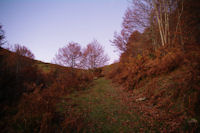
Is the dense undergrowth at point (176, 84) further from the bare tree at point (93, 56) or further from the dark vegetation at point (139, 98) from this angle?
the bare tree at point (93, 56)

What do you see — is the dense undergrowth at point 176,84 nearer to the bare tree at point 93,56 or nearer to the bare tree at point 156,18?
the bare tree at point 156,18

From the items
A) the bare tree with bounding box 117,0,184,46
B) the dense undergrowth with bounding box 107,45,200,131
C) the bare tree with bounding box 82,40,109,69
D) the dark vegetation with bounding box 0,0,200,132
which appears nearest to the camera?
the dark vegetation with bounding box 0,0,200,132

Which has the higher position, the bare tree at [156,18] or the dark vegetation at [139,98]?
the bare tree at [156,18]

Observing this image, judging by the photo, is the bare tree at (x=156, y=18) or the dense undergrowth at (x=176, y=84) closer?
the dense undergrowth at (x=176, y=84)

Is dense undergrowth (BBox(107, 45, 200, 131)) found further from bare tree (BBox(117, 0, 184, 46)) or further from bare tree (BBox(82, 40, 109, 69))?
bare tree (BBox(82, 40, 109, 69))

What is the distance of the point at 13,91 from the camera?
4543 mm

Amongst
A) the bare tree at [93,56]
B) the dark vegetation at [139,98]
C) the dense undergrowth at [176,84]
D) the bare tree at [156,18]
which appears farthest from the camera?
the bare tree at [93,56]

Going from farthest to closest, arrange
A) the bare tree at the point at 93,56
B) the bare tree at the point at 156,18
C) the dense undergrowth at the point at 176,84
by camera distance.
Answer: the bare tree at the point at 93,56, the bare tree at the point at 156,18, the dense undergrowth at the point at 176,84

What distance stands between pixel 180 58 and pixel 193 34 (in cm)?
325

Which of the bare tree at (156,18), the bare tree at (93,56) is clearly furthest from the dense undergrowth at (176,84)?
the bare tree at (93,56)

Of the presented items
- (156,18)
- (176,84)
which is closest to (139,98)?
(176,84)

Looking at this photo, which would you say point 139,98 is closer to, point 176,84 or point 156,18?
point 176,84

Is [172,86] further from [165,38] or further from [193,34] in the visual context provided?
[193,34]

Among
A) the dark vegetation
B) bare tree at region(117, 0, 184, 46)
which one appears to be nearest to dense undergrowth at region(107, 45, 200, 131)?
the dark vegetation
